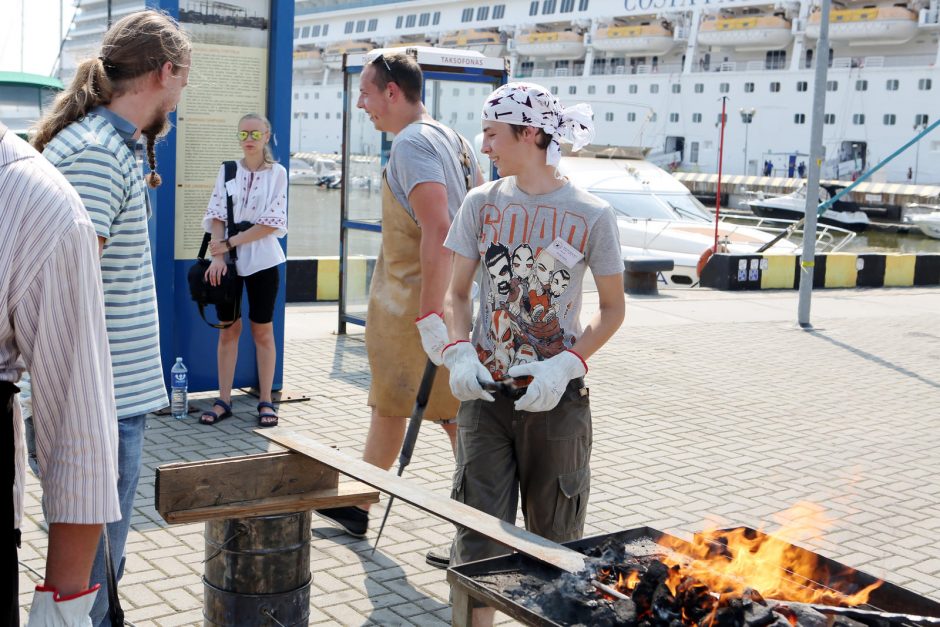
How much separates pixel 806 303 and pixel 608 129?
2045 inches

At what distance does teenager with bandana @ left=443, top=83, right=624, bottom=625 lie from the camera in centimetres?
346

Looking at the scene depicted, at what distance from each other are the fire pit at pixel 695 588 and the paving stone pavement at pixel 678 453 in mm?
1567

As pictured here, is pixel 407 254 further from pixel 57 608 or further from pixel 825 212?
pixel 825 212

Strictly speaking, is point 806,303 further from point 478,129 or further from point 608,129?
point 608,129

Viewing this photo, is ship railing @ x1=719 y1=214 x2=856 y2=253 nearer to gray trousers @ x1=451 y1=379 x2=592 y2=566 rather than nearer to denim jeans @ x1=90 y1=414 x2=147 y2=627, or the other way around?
gray trousers @ x1=451 y1=379 x2=592 y2=566

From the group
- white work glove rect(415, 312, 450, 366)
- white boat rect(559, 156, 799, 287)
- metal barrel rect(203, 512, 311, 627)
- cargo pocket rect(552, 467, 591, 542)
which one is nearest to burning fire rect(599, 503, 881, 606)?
cargo pocket rect(552, 467, 591, 542)

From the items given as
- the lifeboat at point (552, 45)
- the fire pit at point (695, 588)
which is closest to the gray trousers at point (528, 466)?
the fire pit at point (695, 588)

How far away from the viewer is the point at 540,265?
347 centimetres

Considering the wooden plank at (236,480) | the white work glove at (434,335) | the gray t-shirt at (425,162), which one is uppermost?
the gray t-shirt at (425,162)

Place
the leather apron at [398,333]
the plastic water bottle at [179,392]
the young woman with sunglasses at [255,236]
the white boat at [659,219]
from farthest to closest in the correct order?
the white boat at [659,219] → the plastic water bottle at [179,392] → the young woman with sunglasses at [255,236] → the leather apron at [398,333]

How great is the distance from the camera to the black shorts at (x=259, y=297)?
22.4 ft

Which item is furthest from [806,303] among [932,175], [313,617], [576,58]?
[576,58]

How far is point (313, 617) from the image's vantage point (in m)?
4.16

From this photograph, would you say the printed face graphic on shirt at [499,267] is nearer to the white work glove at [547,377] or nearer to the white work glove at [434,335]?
the white work glove at [547,377]
